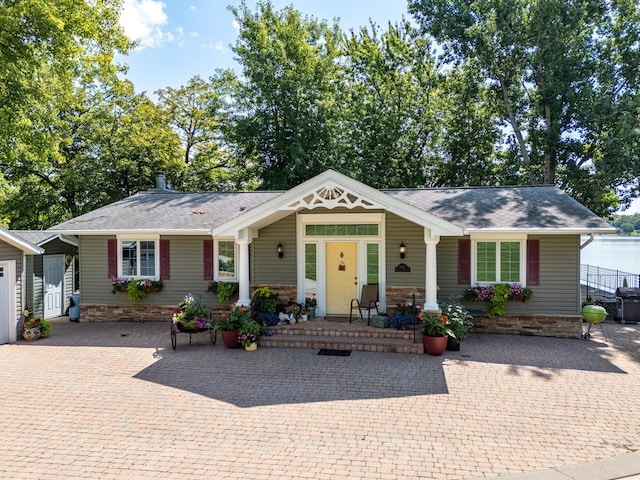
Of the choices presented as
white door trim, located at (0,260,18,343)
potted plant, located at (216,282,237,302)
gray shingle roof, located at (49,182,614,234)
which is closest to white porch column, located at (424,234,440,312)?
gray shingle roof, located at (49,182,614,234)

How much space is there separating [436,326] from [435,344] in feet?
1.24

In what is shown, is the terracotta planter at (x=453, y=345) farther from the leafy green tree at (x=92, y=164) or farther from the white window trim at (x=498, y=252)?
the leafy green tree at (x=92, y=164)

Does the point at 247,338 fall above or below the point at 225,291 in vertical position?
below

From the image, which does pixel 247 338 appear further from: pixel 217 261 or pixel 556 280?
pixel 556 280

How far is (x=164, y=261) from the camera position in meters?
11.9

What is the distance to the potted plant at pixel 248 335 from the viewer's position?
8.82 meters

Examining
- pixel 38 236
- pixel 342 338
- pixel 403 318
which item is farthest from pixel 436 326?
pixel 38 236

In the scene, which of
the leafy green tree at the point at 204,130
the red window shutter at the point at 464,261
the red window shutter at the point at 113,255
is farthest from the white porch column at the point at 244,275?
the leafy green tree at the point at 204,130

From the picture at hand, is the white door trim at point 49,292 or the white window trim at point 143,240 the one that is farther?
the white door trim at point 49,292

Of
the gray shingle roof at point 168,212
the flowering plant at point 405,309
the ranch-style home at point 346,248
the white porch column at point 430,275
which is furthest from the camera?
the gray shingle roof at point 168,212

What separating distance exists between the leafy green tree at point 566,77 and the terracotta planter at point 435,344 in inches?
495

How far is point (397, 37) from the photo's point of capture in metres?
22.9

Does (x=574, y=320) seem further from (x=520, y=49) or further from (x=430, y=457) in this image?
(x=520, y=49)

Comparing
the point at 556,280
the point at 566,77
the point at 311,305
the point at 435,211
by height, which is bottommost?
the point at 311,305
